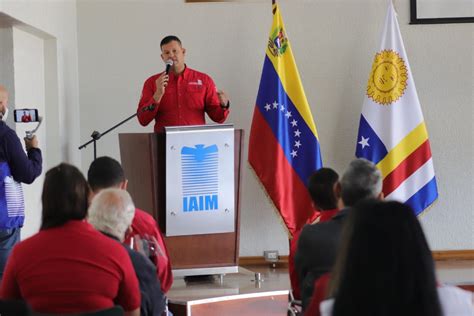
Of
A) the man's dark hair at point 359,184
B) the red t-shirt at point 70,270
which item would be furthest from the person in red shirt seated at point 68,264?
the man's dark hair at point 359,184

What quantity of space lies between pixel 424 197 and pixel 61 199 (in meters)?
4.17

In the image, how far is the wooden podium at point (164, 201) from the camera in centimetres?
516

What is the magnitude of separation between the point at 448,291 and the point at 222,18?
16.0ft

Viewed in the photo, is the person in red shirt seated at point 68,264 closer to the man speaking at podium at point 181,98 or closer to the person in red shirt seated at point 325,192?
the person in red shirt seated at point 325,192

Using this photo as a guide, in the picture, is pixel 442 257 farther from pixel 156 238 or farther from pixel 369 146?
pixel 156 238

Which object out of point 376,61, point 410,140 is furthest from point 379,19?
point 410,140

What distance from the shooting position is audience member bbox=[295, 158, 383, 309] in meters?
2.79

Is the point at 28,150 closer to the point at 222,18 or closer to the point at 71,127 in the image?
the point at 71,127

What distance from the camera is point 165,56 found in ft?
17.7

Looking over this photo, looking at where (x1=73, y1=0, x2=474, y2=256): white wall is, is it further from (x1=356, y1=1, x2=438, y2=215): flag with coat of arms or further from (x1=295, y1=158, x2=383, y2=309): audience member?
(x1=295, y1=158, x2=383, y2=309): audience member

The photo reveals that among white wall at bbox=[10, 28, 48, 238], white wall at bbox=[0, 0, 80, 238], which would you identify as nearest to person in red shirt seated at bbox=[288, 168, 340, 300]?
white wall at bbox=[0, 0, 80, 238]

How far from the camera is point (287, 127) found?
6.31 metres

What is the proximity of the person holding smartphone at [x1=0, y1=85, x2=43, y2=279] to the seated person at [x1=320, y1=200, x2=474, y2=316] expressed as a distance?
2.81 m

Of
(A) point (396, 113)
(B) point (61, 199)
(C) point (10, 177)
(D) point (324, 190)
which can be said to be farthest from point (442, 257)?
(B) point (61, 199)
